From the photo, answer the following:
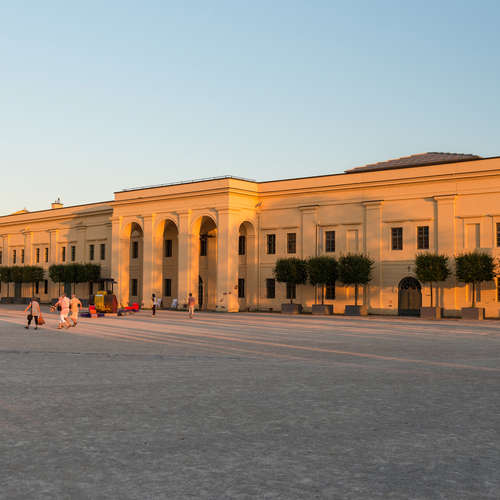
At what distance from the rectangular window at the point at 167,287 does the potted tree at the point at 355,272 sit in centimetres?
1919

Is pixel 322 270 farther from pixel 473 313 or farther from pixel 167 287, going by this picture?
pixel 167 287

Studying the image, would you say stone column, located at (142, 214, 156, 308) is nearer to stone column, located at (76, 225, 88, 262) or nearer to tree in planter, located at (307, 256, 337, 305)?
stone column, located at (76, 225, 88, 262)

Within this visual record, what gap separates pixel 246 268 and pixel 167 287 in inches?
388

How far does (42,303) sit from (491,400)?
63.7 meters

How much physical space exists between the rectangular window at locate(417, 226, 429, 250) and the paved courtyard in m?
25.4

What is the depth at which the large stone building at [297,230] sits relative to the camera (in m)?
39.7

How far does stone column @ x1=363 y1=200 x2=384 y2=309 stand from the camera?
42.8 meters

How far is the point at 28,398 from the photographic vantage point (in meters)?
9.79

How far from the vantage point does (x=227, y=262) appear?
154 feet

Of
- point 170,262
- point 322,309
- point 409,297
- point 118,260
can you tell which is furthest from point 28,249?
point 409,297

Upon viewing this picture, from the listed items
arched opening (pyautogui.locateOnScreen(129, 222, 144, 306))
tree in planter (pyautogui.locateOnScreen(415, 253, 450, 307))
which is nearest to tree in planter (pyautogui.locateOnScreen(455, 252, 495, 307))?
tree in planter (pyautogui.locateOnScreen(415, 253, 450, 307))

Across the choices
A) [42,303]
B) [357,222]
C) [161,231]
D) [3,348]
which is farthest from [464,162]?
[42,303]

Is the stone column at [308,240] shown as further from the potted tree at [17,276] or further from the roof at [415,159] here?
the potted tree at [17,276]

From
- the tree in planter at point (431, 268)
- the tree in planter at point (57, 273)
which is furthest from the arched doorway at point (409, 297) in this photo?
the tree in planter at point (57, 273)
